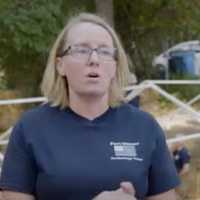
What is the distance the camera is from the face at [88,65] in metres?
2.04

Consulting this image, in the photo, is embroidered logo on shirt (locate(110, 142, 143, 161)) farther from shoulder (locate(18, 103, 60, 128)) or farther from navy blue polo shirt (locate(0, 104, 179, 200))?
shoulder (locate(18, 103, 60, 128))

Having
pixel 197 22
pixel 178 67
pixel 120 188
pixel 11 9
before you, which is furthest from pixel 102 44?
pixel 178 67

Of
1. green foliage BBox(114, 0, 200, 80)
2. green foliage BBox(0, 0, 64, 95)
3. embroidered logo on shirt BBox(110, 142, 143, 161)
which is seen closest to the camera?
embroidered logo on shirt BBox(110, 142, 143, 161)

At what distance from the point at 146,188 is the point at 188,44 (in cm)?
1762

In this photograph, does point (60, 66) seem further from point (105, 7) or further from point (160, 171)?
point (105, 7)

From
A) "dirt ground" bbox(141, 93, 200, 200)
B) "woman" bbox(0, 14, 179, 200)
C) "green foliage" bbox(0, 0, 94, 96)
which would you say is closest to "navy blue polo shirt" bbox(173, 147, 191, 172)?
"dirt ground" bbox(141, 93, 200, 200)

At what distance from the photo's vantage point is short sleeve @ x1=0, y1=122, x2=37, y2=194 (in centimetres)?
203

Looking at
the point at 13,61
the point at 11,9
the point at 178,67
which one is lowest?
the point at 178,67

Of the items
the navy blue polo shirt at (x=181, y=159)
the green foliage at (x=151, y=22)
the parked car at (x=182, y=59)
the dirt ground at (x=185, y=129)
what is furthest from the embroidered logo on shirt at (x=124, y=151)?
the parked car at (x=182, y=59)

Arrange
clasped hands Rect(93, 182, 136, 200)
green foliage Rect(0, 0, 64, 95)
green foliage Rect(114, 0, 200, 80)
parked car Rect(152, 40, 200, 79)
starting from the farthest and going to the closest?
parked car Rect(152, 40, 200, 79), green foliage Rect(114, 0, 200, 80), green foliage Rect(0, 0, 64, 95), clasped hands Rect(93, 182, 136, 200)

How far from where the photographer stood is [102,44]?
82.1 inches

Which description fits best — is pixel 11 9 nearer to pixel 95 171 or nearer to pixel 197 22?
pixel 197 22

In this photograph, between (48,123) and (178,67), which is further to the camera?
(178,67)

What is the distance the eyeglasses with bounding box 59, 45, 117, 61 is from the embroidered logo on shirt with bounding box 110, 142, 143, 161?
26cm
